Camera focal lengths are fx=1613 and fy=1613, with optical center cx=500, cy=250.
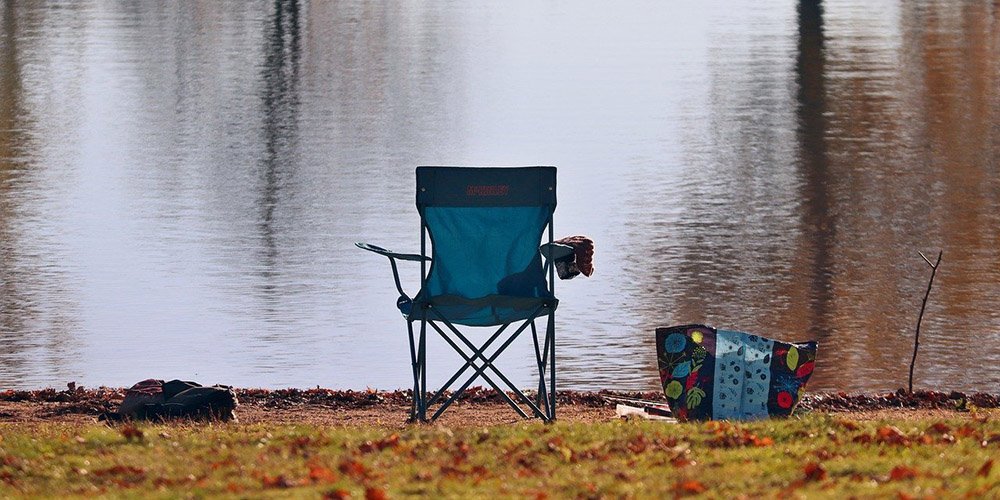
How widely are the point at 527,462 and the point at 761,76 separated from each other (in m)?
19.6

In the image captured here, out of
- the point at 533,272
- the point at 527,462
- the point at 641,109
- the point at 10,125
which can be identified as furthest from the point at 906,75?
the point at 527,462

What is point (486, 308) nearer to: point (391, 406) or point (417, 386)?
point (417, 386)

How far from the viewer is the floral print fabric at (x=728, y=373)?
6629 millimetres

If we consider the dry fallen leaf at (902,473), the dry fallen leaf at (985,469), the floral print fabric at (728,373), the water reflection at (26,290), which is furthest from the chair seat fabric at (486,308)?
the water reflection at (26,290)

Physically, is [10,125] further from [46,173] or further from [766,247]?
[766,247]

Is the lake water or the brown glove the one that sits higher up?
the brown glove

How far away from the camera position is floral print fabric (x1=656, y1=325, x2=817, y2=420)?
663 cm

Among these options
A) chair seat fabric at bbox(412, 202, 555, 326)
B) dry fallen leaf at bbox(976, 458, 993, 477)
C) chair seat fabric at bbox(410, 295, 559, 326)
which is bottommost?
dry fallen leaf at bbox(976, 458, 993, 477)

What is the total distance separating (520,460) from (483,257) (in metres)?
1.64

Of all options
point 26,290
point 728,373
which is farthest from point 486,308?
point 26,290

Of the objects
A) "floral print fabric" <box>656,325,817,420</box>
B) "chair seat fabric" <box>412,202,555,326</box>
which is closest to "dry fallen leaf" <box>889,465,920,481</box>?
"floral print fabric" <box>656,325,817,420</box>

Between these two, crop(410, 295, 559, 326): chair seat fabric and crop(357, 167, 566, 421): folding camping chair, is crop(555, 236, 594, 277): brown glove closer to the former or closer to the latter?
crop(357, 167, 566, 421): folding camping chair

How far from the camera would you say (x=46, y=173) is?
15.7 metres

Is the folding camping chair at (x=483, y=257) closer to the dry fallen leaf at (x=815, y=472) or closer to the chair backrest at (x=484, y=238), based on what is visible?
the chair backrest at (x=484, y=238)
